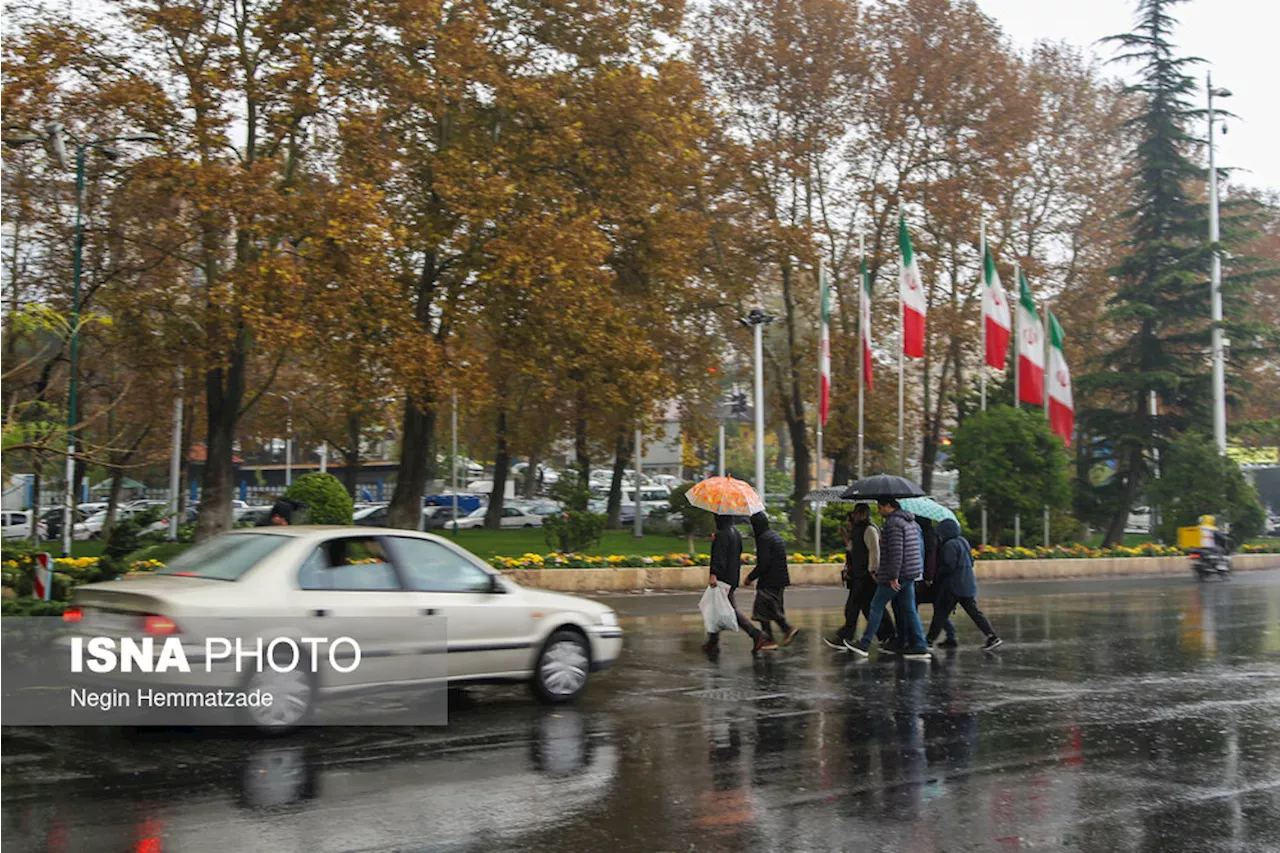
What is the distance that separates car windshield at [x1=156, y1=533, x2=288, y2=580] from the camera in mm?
9000

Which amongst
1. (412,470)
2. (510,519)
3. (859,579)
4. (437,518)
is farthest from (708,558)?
(510,519)

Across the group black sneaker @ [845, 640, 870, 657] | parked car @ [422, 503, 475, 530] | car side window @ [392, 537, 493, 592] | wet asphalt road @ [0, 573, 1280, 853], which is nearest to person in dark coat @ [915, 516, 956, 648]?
black sneaker @ [845, 640, 870, 657]

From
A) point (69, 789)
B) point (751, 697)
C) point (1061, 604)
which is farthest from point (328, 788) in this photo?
point (1061, 604)

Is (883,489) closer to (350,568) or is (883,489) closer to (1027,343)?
(350,568)

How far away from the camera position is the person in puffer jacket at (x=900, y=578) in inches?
526

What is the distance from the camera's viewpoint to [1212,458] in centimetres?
3766

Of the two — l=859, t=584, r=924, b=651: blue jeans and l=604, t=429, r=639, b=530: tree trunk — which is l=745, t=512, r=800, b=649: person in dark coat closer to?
l=859, t=584, r=924, b=651: blue jeans

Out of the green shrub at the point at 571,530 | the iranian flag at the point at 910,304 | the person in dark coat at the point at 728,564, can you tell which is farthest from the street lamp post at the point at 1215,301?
the person in dark coat at the point at 728,564

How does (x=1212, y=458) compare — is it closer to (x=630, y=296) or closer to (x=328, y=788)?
(x=630, y=296)

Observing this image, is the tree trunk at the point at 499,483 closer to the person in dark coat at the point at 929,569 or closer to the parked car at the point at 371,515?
the parked car at the point at 371,515

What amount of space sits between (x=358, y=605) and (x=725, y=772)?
2949 mm

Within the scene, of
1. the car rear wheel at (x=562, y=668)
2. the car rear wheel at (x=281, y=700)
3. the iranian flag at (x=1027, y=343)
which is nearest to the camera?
the car rear wheel at (x=281, y=700)

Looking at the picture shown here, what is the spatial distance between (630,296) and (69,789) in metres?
25.3

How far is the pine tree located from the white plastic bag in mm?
32837
